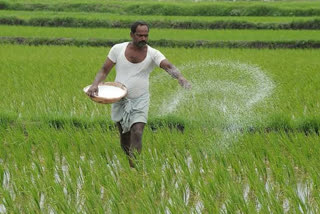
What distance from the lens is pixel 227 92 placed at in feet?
24.9

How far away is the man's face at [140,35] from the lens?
13.4ft

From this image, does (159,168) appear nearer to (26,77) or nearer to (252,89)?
(252,89)

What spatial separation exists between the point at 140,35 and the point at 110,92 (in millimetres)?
413

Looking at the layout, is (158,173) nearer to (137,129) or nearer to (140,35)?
(137,129)

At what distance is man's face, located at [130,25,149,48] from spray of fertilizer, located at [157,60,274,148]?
3.41 feet

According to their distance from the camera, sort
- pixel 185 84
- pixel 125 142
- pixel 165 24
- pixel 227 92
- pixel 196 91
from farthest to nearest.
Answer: pixel 165 24, pixel 227 92, pixel 196 91, pixel 125 142, pixel 185 84

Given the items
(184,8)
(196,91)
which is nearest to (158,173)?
(196,91)

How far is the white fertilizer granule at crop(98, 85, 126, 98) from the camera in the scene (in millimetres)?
4160

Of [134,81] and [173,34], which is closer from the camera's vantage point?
[134,81]

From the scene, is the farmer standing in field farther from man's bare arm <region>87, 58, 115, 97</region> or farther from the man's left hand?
the man's left hand

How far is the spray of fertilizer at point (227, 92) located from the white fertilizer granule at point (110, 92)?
925mm

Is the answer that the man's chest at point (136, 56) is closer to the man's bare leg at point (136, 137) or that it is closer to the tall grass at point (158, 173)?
the man's bare leg at point (136, 137)

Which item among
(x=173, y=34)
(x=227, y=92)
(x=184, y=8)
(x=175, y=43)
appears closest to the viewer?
(x=227, y=92)

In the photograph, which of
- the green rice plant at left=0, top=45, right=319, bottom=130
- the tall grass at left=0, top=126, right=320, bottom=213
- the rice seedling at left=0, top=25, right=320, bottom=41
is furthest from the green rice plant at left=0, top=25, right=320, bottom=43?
the tall grass at left=0, top=126, right=320, bottom=213
